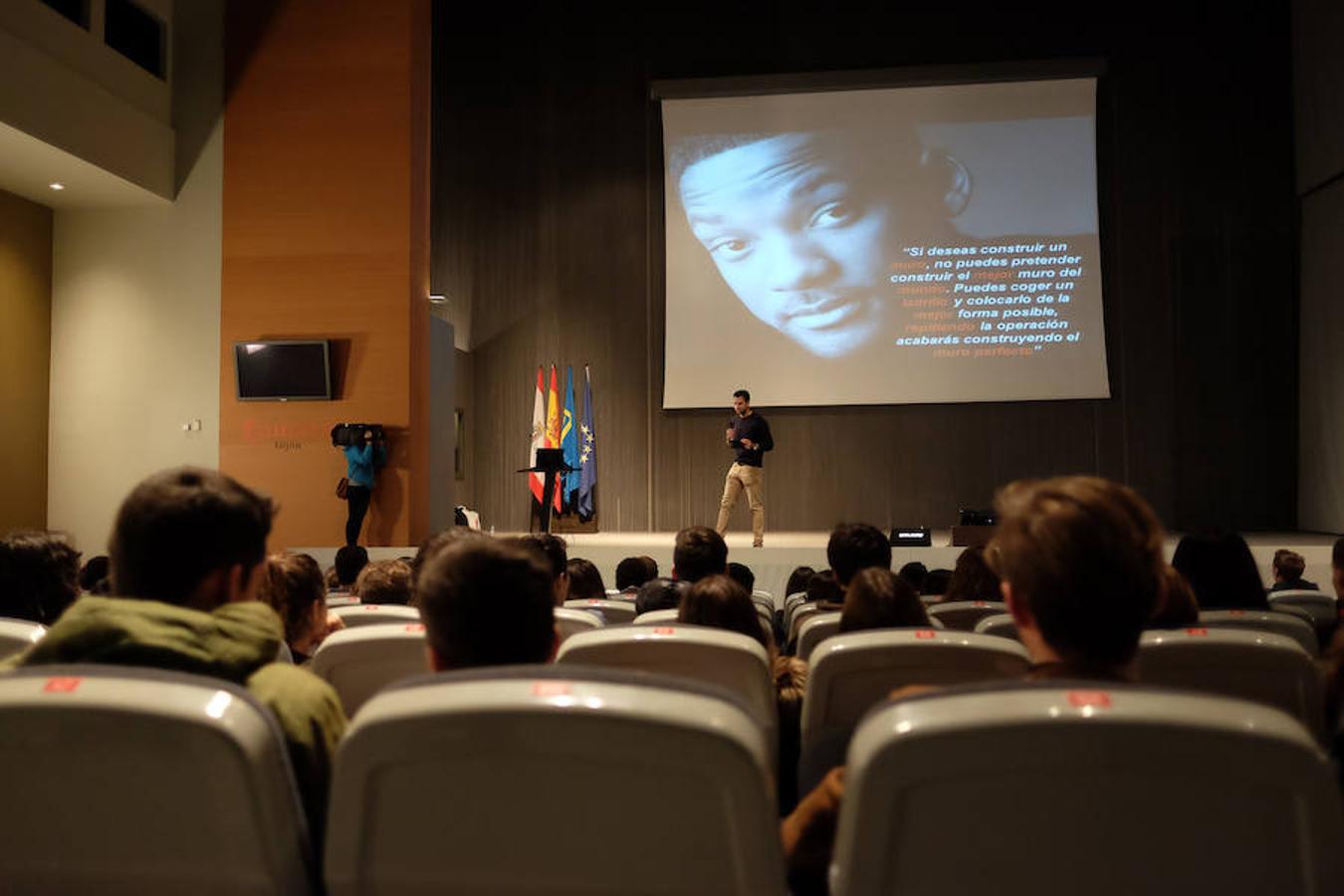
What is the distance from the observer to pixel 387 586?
131 inches

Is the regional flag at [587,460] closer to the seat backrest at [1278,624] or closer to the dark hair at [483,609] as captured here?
the seat backrest at [1278,624]

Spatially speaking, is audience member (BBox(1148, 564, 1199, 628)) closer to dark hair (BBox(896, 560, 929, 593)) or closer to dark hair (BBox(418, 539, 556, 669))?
dark hair (BBox(418, 539, 556, 669))

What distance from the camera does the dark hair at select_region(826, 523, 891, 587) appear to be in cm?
321

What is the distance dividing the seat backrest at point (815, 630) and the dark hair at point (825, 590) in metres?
0.80

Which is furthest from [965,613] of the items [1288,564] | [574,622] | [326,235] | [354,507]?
[326,235]

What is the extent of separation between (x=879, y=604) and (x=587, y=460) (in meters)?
8.86

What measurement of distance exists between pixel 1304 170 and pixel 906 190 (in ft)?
13.1

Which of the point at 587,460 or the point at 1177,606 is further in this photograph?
the point at 587,460

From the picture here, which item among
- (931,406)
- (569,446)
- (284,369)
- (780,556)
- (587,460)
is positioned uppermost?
(284,369)

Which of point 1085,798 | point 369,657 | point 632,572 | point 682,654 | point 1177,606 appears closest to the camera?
point 1085,798

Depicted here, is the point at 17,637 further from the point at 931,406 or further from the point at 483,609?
the point at 931,406

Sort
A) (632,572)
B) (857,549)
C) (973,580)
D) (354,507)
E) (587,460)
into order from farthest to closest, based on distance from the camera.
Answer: (587,460)
(354,507)
(632,572)
(973,580)
(857,549)

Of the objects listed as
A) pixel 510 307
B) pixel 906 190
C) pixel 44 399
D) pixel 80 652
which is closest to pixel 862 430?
pixel 906 190

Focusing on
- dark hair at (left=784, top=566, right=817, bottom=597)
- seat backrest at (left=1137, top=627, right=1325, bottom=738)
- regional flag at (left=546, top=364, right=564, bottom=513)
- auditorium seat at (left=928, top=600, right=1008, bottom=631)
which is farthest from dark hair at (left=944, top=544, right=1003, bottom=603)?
regional flag at (left=546, top=364, right=564, bottom=513)
